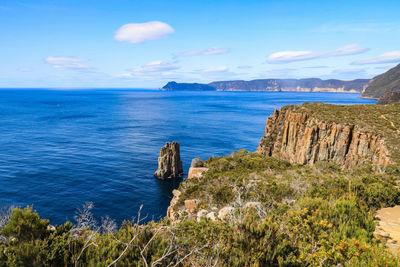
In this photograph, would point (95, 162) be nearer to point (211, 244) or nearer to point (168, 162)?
point (168, 162)

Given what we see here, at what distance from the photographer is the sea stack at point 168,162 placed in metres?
43.9

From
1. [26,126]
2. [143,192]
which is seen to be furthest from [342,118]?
[26,126]

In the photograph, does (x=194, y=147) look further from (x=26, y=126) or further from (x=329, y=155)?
(x=26, y=126)

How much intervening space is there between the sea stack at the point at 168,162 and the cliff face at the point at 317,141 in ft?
57.5

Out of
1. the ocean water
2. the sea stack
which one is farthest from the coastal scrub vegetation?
the sea stack

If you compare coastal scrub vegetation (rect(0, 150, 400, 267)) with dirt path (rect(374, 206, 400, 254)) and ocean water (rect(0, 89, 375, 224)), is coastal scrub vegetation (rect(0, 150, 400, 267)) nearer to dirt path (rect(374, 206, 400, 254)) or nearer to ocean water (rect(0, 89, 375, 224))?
dirt path (rect(374, 206, 400, 254))

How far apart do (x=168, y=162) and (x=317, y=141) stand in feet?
88.1

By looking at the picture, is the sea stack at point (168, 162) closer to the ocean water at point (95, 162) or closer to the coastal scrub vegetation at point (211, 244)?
the ocean water at point (95, 162)

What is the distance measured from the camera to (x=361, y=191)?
→ 10820 millimetres

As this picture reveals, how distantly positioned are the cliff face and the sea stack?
690 inches

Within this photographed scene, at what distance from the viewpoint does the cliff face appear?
100 ft

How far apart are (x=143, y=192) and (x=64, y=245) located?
33180 millimetres

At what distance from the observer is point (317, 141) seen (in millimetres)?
38000

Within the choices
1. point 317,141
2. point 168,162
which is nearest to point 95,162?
point 168,162
